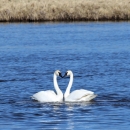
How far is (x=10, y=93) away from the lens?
56.5 ft

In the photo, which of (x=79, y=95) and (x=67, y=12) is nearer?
(x=79, y=95)

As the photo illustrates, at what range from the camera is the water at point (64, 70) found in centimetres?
1355

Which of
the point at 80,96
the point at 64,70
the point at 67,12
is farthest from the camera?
the point at 67,12

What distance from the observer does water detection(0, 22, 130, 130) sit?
1355 cm

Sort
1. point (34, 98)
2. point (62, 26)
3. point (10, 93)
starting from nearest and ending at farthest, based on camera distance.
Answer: point (34, 98), point (10, 93), point (62, 26)

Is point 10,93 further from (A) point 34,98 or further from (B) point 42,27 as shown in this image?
(B) point 42,27

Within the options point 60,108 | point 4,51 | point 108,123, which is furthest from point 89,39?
point 108,123

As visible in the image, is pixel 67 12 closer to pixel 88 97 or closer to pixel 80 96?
pixel 88 97

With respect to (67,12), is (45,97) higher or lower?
higher

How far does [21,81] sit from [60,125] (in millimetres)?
6708

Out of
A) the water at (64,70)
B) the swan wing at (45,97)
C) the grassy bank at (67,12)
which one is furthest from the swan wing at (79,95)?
the grassy bank at (67,12)

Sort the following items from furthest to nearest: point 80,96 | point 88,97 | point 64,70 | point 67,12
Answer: point 67,12 < point 64,70 < point 88,97 < point 80,96

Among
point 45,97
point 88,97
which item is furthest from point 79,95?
point 45,97

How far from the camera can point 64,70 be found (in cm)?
2223
